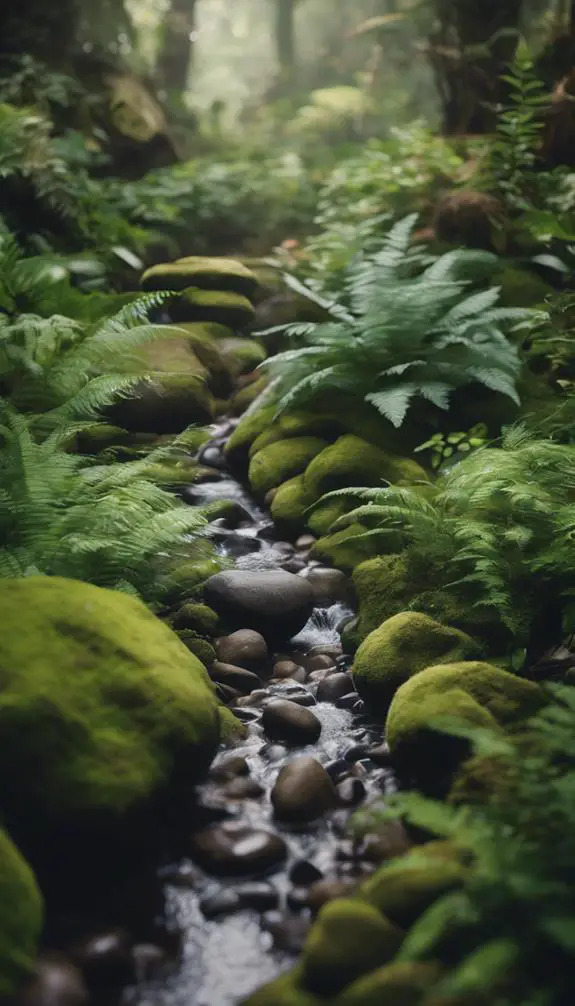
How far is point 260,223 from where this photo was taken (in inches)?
429

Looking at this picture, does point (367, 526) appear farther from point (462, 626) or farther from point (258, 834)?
point (258, 834)

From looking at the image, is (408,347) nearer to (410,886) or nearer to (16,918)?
(410,886)

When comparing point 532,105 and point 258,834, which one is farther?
point 532,105

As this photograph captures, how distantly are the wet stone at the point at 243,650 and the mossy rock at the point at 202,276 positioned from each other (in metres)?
4.98

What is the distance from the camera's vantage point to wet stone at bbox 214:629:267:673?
416cm

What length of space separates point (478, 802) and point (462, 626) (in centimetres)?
121

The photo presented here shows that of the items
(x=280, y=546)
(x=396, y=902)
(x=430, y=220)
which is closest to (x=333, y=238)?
(x=430, y=220)

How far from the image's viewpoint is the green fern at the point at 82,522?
3836 mm

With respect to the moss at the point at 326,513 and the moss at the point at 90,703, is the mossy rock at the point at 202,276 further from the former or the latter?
the moss at the point at 90,703

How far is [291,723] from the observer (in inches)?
143

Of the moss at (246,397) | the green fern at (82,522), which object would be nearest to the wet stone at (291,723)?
the green fern at (82,522)

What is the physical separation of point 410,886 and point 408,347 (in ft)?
13.5

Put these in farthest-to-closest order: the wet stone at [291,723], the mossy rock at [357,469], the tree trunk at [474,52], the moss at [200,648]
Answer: the tree trunk at [474,52] → the mossy rock at [357,469] → the moss at [200,648] → the wet stone at [291,723]

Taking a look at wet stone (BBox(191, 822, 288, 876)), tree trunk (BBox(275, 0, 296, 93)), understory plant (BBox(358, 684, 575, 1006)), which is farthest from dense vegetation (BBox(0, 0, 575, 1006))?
tree trunk (BBox(275, 0, 296, 93))
